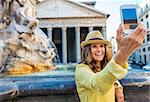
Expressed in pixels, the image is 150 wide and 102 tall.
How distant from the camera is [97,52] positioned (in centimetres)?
179

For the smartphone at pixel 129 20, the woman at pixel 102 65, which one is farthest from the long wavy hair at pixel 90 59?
the smartphone at pixel 129 20

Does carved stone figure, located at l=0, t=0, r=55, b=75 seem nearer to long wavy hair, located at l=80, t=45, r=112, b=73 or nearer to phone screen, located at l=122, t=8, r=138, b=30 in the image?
phone screen, located at l=122, t=8, r=138, b=30

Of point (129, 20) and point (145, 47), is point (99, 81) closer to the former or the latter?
point (129, 20)

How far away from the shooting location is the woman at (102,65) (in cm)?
134

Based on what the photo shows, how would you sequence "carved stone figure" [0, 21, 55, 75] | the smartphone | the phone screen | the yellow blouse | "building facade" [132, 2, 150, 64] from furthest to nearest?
1. "building facade" [132, 2, 150, 64]
2. "carved stone figure" [0, 21, 55, 75]
3. the phone screen
4. the smartphone
5. the yellow blouse

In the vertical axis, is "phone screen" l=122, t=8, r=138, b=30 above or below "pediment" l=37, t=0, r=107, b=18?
below

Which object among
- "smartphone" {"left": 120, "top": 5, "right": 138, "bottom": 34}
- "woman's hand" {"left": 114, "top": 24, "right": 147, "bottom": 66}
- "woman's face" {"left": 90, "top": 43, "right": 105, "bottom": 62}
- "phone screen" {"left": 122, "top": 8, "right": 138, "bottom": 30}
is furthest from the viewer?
"phone screen" {"left": 122, "top": 8, "right": 138, "bottom": 30}

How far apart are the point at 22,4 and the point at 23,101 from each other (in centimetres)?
419

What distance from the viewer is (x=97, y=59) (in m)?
1.78

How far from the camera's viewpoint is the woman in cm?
134

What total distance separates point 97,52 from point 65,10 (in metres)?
39.4

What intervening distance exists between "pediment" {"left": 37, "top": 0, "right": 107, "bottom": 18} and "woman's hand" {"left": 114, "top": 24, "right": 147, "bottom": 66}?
129ft

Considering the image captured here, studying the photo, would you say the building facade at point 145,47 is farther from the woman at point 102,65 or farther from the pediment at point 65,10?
the woman at point 102,65

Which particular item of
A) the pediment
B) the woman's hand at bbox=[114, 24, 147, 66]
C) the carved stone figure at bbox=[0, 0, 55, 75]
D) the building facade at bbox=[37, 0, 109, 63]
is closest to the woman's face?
the woman's hand at bbox=[114, 24, 147, 66]
